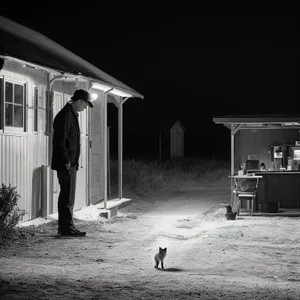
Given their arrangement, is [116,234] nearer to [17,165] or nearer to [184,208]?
[17,165]

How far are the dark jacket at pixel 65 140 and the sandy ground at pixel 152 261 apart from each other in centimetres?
124

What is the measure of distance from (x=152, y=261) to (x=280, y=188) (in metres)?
8.76

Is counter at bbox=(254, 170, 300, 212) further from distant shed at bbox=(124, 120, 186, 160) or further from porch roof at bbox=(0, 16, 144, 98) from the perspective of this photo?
distant shed at bbox=(124, 120, 186, 160)

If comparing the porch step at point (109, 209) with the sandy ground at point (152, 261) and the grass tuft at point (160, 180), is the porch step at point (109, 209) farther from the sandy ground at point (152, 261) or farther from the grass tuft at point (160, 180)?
the grass tuft at point (160, 180)

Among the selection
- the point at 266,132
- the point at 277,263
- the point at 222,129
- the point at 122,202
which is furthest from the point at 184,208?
the point at 222,129

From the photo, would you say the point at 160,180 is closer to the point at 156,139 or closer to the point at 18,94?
the point at 18,94

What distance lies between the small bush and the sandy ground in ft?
0.85

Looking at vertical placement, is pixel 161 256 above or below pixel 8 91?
below

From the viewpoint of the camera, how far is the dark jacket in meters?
10.2

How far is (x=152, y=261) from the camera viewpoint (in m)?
8.44

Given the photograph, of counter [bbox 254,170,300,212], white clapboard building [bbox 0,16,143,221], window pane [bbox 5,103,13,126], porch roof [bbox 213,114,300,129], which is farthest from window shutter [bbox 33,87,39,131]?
counter [bbox 254,170,300,212]

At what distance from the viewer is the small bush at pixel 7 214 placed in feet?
31.9

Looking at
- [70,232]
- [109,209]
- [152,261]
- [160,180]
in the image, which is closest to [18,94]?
[70,232]

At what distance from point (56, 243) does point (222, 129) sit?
68805mm
